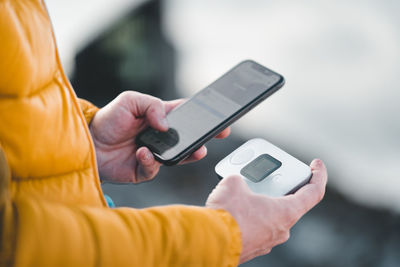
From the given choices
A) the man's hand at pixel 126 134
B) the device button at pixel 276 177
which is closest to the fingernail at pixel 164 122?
the man's hand at pixel 126 134

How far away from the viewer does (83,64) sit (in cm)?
173

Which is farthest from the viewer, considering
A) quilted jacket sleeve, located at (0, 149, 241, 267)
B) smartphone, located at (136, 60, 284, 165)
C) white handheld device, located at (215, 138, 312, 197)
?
smartphone, located at (136, 60, 284, 165)

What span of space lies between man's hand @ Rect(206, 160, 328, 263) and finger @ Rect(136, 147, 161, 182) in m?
0.25

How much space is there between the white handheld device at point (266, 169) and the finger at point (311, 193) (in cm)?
1

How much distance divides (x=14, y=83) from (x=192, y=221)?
27 cm

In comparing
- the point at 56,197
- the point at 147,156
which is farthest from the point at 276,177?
the point at 56,197

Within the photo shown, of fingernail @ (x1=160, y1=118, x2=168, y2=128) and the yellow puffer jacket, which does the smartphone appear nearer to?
fingernail @ (x1=160, y1=118, x2=168, y2=128)

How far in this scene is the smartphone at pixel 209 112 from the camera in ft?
2.65

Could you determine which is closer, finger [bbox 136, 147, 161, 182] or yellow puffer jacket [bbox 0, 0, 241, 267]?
yellow puffer jacket [bbox 0, 0, 241, 267]

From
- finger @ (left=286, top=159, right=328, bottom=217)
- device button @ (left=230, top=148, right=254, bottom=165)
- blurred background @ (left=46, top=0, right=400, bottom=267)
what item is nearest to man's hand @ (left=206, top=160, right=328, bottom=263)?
finger @ (left=286, top=159, right=328, bottom=217)

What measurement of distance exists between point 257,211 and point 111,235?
216 mm

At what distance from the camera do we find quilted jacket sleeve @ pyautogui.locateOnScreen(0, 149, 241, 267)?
1.37ft

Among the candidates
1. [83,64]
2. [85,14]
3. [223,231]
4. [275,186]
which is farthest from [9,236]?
[85,14]

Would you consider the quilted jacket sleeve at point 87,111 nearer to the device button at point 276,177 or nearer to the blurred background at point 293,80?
the device button at point 276,177
